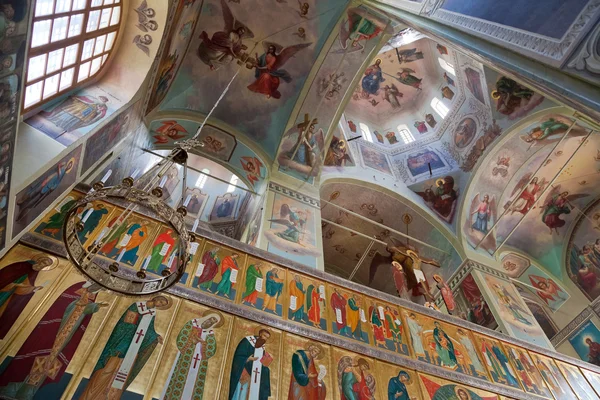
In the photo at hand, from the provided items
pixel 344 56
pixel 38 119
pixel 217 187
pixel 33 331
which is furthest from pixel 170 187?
pixel 33 331

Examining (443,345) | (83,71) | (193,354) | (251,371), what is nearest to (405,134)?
(443,345)

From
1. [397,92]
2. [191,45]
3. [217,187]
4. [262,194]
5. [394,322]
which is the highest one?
[397,92]

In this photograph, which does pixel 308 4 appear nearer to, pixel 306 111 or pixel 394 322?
pixel 306 111

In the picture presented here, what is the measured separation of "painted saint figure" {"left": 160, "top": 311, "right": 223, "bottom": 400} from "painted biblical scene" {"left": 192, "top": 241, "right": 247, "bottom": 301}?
0.50 m

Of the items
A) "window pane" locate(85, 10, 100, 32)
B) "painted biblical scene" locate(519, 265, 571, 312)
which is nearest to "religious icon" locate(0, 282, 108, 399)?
"window pane" locate(85, 10, 100, 32)

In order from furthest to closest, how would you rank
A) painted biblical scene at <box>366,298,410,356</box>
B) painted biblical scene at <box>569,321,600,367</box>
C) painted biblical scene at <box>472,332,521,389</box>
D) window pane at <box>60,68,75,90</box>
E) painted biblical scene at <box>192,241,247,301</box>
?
painted biblical scene at <box>569,321,600,367</box>
painted biblical scene at <box>472,332,521,389</box>
painted biblical scene at <box>366,298,410,356</box>
painted biblical scene at <box>192,241,247,301</box>
window pane at <box>60,68,75,90</box>

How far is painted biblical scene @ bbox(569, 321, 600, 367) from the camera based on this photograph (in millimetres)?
11742

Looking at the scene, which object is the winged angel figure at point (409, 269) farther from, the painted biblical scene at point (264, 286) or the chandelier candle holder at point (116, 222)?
the chandelier candle holder at point (116, 222)

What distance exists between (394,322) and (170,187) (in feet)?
34.1

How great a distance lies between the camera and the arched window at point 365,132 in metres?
15.6

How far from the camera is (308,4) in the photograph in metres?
9.78

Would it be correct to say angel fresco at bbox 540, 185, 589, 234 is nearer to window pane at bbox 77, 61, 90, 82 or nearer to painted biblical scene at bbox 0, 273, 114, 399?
window pane at bbox 77, 61, 90, 82

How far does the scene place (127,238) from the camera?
5.95 m

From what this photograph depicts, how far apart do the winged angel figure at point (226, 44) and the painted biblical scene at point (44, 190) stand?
207 inches
